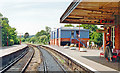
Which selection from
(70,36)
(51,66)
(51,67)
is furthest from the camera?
(70,36)

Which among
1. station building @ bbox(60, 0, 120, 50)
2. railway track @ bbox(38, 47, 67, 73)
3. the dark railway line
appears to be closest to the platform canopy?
station building @ bbox(60, 0, 120, 50)

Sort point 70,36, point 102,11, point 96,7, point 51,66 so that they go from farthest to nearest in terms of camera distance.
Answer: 1. point 70,36
2. point 51,66
3. point 102,11
4. point 96,7

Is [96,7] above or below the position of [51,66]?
above

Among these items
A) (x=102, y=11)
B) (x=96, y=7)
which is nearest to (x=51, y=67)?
(x=96, y=7)

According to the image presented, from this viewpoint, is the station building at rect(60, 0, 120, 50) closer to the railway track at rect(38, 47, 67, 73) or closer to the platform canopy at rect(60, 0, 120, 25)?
the platform canopy at rect(60, 0, 120, 25)

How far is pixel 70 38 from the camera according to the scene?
54.1 meters

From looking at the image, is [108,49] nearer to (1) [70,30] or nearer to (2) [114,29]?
(2) [114,29]

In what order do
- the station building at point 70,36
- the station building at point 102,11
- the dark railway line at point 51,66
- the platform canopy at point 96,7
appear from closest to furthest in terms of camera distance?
1. the platform canopy at point 96,7
2. the station building at point 102,11
3. the dark railway line at point 51,66
4. the station building at point 70,36

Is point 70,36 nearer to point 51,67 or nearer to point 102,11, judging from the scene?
point 102,11

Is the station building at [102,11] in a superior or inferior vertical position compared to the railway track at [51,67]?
superior

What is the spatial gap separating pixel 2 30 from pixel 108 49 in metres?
36.0

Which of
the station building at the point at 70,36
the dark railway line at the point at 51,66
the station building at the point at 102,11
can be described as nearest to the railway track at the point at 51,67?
the dark railway line at the point at 51,66

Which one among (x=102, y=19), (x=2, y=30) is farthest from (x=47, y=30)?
(x=102, y=19)

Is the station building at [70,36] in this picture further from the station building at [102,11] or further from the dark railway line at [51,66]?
the station building at [102,11]
